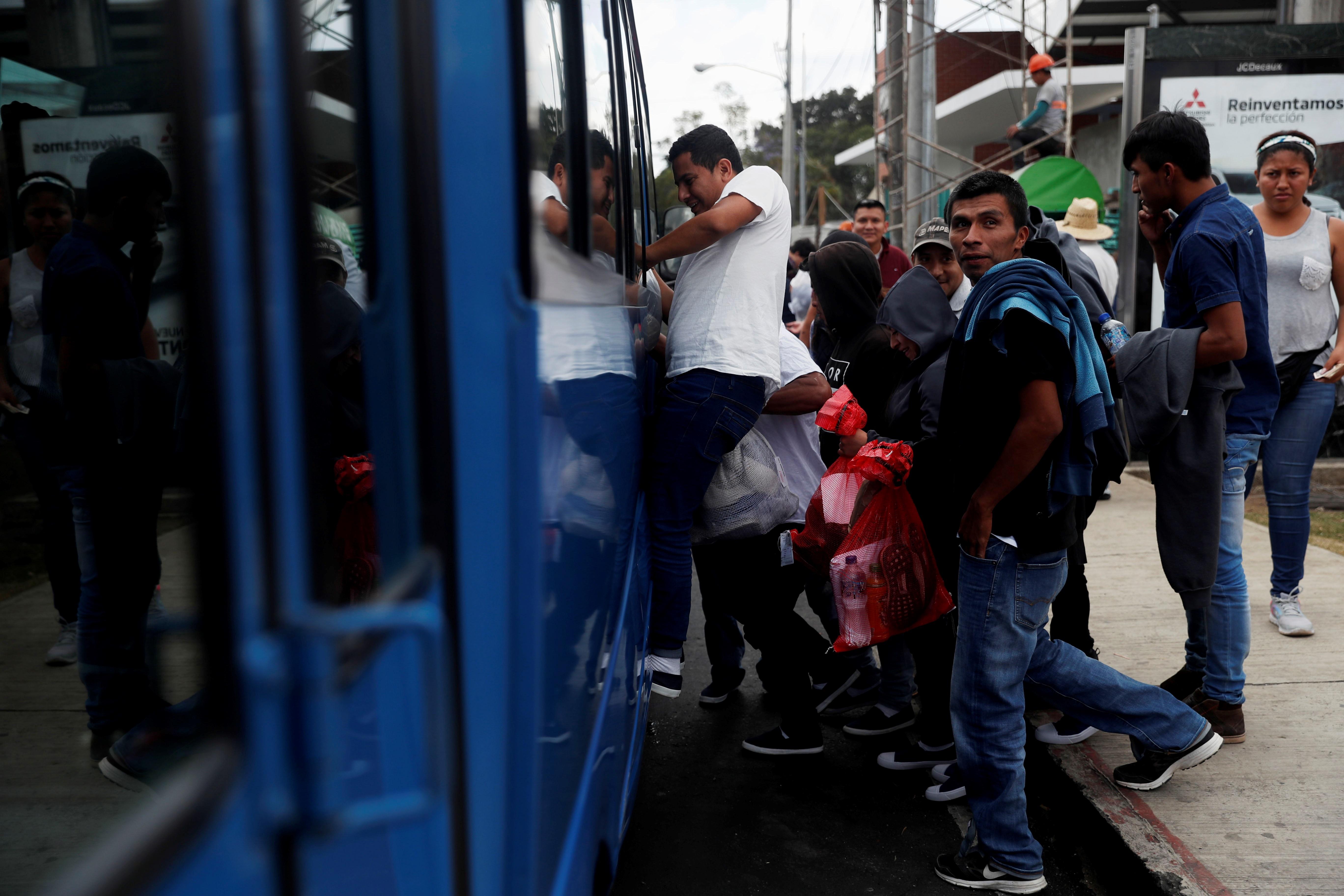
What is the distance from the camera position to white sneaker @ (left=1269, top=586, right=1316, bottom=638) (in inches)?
188

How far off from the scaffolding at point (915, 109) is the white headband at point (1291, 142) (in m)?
5.25

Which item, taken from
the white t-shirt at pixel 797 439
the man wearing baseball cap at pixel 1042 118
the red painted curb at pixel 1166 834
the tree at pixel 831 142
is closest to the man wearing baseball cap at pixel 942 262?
the white t-shirt at pixel 797 439

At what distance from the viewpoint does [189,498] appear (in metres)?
0.92

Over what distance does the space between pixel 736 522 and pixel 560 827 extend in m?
2.12

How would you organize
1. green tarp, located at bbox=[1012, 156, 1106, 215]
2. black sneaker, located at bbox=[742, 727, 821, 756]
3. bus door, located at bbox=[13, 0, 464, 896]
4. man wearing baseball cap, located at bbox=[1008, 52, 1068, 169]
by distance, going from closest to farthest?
bus door, located at bbox=[13, 0, 464, 896]
black sneaker, located at bbox=[742, 727, 821, 756]
green tarp, located at bbox=[1012, 156, 1106, 215]
man wearing baseball cap, located at bbox=[1008, 52, 1068, 169]

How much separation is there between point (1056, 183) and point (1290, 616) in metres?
4.19

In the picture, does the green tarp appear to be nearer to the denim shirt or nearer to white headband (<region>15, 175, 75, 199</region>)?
the denim shirt

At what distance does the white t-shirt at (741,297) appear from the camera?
136 inches

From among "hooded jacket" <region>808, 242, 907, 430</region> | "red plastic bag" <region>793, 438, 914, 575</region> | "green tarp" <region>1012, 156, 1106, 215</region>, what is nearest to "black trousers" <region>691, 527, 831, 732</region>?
"red plastic bag" <region>793, 438, 914, 575</region>

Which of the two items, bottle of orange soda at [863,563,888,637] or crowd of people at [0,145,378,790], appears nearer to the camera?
crowd of people at [0,145,378,790]

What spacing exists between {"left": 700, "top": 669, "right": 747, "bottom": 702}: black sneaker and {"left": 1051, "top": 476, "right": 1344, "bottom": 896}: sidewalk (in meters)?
1.34

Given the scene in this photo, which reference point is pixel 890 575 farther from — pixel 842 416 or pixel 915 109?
pixel 915 109

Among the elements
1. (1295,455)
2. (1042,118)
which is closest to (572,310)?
(1295,455)

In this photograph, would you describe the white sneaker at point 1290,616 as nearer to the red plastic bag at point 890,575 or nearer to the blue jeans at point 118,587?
the red plastic bag at point 890,575
